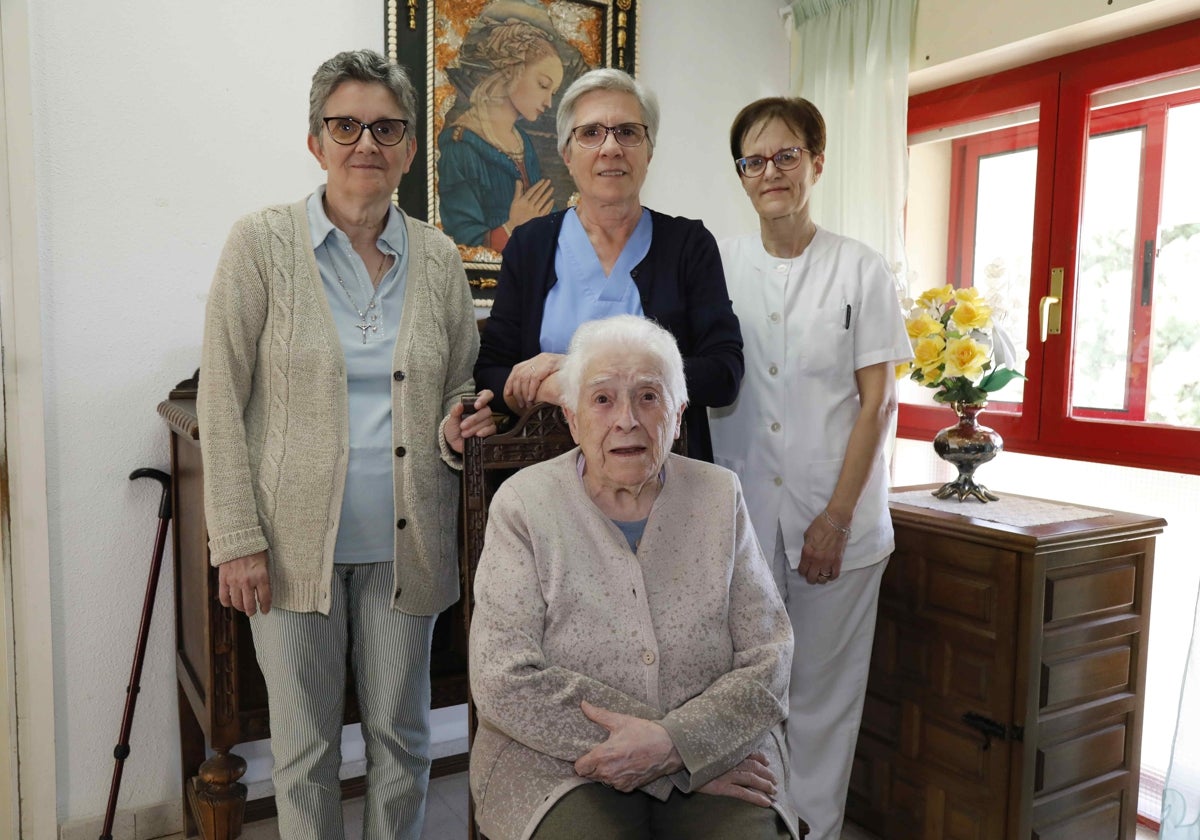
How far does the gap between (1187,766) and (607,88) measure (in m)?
1.91

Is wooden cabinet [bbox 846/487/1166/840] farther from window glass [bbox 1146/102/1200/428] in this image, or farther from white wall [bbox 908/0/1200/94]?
white wall [bbox 908/0/1200/94]

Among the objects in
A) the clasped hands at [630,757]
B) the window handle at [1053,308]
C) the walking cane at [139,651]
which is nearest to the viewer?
the clasped hands at [630,757]

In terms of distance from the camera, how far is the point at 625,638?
1.41 m

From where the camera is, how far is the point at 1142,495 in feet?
8.55

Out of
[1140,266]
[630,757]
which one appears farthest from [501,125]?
[630,757]

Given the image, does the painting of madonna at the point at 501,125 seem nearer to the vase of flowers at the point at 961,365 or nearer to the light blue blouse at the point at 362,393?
the light blue blouse at the point at 362,393

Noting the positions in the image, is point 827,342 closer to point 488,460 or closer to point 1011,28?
point 488,460

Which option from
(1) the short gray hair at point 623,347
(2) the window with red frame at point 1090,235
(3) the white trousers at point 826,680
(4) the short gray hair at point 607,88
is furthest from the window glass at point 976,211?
(1) the short gray hair at point 623,347

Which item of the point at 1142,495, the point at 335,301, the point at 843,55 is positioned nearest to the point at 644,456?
the point at 335,301

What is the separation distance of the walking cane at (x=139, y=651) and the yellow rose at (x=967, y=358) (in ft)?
6.42

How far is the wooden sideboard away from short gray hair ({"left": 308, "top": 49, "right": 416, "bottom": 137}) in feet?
2.25

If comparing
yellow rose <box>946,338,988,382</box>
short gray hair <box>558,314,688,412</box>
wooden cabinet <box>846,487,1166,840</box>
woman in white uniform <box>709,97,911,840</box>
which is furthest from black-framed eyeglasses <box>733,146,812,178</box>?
wooden cabinet <box>846,487,1166,840</box>

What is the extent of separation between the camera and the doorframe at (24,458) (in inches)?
82.0

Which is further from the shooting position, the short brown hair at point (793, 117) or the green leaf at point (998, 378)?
the green leaf at point (998, 378)
